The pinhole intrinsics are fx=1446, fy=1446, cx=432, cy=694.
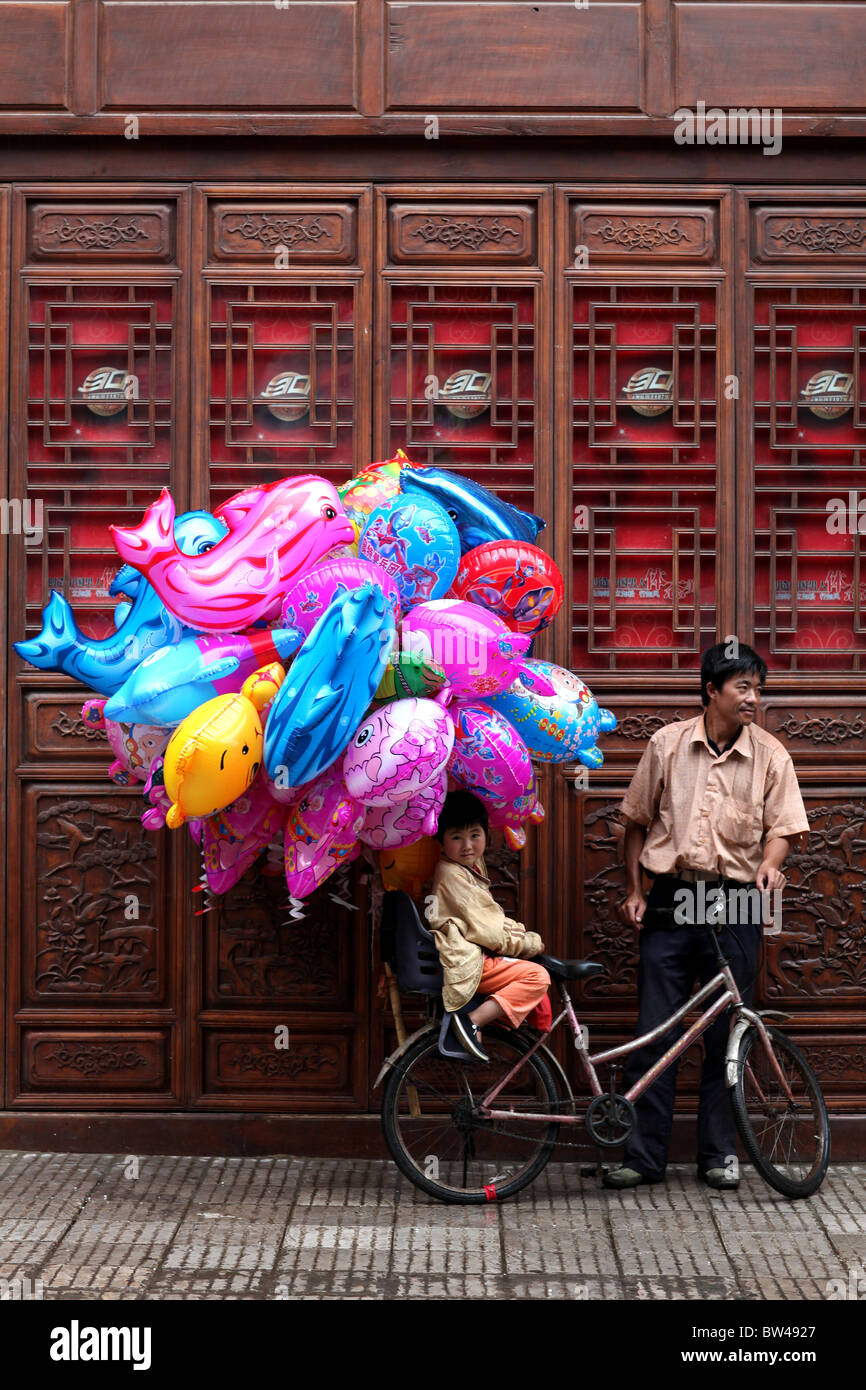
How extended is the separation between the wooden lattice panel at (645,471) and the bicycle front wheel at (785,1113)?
1.63 meters

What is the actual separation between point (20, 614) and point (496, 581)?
7.45 feet

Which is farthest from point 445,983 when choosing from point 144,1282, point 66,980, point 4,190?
point 4,190

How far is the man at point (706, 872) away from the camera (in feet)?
18.0

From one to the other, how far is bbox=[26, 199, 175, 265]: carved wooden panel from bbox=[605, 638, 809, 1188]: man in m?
2.89

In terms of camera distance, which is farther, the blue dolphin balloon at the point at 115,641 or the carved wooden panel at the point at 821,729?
the carved wooden panel at the point at 821,729

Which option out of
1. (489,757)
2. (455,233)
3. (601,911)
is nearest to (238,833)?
(489,757)

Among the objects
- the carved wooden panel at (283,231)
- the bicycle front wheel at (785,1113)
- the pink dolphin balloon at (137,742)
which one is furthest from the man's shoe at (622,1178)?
the carved wooden panel at (283,231)

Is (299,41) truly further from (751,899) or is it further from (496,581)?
(751,899)

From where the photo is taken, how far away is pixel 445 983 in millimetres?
5164

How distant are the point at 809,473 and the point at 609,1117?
279 centimetres

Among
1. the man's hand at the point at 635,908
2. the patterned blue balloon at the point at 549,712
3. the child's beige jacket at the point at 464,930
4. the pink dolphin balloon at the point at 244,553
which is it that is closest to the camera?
the pink dolphin balloon at the point at 244,553

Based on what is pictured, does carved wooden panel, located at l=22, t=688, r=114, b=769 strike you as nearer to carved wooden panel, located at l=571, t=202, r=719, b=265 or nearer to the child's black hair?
the child's black hair

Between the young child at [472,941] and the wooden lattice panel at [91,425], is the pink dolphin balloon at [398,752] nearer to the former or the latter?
the young child at [472,941]

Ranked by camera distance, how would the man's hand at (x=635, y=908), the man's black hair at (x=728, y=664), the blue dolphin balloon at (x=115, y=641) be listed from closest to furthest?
1. the blue dolphin balloon at (x=115, y=641)
2. the man's black hair at (x=728, y=664)
3. the man's hand at (x=635, y=908)
